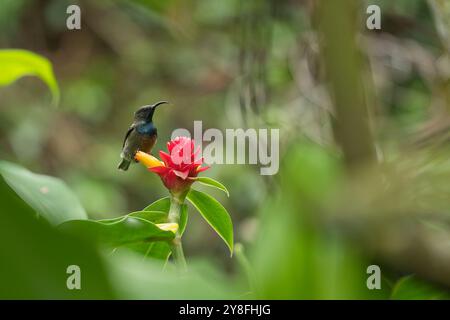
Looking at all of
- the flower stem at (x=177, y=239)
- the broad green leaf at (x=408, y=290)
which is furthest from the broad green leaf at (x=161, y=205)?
the broad green leaf at (x=408, y=290)

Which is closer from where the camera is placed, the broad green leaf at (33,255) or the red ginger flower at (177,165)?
the broad green leaf at (33,255)

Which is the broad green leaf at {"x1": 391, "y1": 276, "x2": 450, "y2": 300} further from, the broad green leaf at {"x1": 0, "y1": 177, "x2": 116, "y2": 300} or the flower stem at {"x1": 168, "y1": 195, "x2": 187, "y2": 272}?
the broad green leaf at {"x1": 0, "y1": 177, "x2": 116, "y2": 300}

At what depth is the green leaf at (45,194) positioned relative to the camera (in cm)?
47

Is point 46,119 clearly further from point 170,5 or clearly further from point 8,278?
point 8,278

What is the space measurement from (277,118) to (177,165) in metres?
0.52

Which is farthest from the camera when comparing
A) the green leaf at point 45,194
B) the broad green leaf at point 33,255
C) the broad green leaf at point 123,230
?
the green leaf at point 45,194

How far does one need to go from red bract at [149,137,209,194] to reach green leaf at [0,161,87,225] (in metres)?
0.08

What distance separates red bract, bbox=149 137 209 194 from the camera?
0.48m

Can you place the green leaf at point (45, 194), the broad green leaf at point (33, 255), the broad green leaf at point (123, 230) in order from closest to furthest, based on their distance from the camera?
1. the broad green leaf at point (33, 255)
2. the broad green leaf at point (123, 230)
3. the green leaf at point (45, 194)

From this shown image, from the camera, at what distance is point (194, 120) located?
1653mm

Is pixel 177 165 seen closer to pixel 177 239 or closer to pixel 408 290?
pixel 177 239

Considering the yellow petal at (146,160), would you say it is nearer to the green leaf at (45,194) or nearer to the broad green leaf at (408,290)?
the green leaf at (45,194)

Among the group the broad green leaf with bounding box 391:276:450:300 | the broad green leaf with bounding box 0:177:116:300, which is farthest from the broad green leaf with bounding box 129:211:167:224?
the broad green leaf with bounding box 0:177:116:300

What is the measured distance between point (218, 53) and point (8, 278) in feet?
5.40
